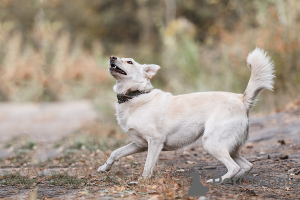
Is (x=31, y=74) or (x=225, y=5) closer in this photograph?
(x=31, y=74)

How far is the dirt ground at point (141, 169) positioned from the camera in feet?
12.5

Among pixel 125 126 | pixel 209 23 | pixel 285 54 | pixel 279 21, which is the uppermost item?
pixel 209 23

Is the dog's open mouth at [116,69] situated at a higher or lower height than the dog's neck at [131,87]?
higher

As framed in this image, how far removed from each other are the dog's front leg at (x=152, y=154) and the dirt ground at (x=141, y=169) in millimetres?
123

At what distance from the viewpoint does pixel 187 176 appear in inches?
183

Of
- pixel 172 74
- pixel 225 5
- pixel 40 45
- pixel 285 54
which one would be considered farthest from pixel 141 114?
pixel 225 5

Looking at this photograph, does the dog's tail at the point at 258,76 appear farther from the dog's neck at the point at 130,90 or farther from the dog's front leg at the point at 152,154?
the dog's neck at the point at 130,90

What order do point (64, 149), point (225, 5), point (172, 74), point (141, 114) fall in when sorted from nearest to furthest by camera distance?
point (141, 114) < point (64, 149) < point (172, 74) < point (225, 5)

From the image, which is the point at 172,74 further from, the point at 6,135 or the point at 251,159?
the point at 251,159

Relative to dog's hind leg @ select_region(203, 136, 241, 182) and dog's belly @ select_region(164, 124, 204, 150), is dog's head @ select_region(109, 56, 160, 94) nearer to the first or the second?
dog's belly @ select_region(164, 124, 204, 150)

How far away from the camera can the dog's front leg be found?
4465 mm

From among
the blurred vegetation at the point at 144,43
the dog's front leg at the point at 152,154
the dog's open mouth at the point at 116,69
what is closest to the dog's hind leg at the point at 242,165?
the dog's front leg at the point at 152,154

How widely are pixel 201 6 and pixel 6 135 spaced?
1775 centimetres

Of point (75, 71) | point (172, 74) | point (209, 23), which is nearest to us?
point (172, 74)
